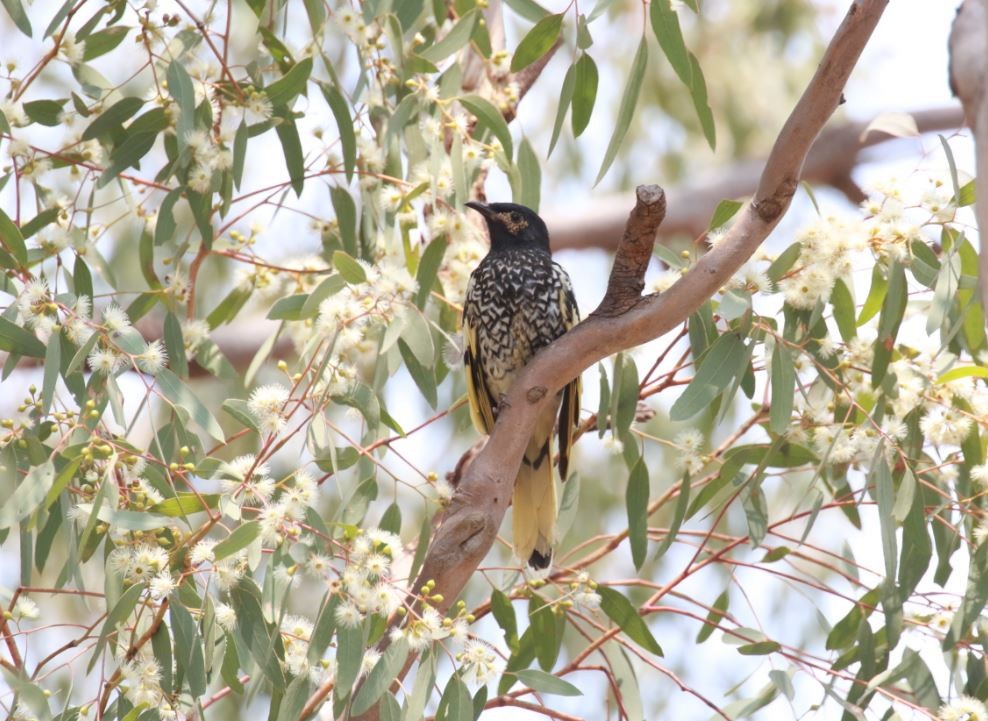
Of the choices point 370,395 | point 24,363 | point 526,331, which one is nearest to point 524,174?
point 526,331

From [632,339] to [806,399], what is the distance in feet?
1.76

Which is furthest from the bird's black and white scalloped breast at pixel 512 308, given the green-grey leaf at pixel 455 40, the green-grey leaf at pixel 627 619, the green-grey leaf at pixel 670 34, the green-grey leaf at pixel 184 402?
the green-grey leaf at pixel 184 402

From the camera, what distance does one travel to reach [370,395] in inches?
114

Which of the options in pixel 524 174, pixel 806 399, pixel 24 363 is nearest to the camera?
pixel 806 399

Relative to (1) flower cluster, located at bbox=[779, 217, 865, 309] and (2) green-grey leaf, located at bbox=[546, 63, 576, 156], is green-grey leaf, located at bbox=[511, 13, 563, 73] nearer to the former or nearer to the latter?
(2) green-grey leaf, located at bbox=[546, 63, 576, 156]

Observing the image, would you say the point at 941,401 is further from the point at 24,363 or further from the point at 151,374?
the point at 24,363

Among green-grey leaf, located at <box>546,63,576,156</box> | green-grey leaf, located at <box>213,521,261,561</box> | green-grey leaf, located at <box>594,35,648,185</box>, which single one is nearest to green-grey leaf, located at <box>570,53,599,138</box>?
green-grey leaf, located at <box>546,63,576,156</box>

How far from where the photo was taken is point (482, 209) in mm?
3988

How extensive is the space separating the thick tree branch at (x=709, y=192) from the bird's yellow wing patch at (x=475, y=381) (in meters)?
1.74

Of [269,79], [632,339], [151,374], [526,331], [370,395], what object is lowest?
[151,374]

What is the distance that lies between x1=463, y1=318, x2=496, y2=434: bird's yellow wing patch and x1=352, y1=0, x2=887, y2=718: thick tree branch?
3.12 ft

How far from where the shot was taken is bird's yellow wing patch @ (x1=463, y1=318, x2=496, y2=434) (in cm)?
384

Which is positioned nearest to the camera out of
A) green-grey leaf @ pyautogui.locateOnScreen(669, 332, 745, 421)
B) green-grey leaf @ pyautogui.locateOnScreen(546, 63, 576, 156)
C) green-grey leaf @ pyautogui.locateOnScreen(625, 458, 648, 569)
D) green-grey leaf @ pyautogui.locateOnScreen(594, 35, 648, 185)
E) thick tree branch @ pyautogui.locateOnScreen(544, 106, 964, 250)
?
green-grey leaf @ pyautogui.locateOnScreen(669, 332, 745, 421)

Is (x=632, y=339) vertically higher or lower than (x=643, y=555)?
higher
